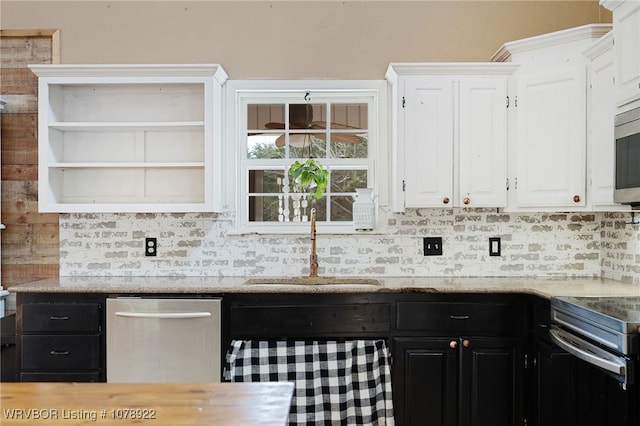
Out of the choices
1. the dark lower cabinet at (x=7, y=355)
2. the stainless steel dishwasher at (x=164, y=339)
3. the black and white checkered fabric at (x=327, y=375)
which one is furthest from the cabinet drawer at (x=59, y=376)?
the black and white checkered fabric at (x=327, y=375)

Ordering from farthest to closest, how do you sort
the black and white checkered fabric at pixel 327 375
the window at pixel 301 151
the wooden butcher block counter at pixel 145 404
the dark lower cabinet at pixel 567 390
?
the window at pixel 301 151 → the black and white checkered fabric at pixel 327 375 → the dark lower cabinet at pixel 567 390 → the wooden butcher block counter at pixel 145 404

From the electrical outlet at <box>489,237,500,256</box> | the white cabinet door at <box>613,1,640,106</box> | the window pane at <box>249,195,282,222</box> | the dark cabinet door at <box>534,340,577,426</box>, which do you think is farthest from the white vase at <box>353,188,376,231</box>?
the white cabinet door at <box>613,1,640,106</box>

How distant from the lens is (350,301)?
276 centimetres

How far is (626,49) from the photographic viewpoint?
246cm

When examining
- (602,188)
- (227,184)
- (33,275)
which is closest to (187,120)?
(227,184)

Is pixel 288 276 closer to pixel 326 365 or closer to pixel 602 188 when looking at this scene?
pixel 326 365

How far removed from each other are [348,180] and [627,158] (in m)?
1.65

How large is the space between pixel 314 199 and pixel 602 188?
1.72 meters

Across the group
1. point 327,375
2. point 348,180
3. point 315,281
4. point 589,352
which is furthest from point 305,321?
point 589,352

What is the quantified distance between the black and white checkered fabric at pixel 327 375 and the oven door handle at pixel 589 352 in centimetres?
85

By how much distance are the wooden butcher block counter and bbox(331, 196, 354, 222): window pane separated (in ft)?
7.27

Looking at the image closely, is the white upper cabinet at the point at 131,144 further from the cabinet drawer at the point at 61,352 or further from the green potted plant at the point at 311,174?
the cabinet drawer at the point at 61,352

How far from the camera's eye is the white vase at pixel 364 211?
3.25 metres

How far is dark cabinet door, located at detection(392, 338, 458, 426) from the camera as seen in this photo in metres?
2.71
